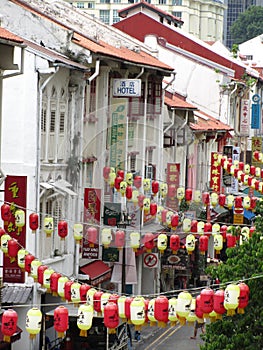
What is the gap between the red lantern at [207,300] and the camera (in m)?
24.7

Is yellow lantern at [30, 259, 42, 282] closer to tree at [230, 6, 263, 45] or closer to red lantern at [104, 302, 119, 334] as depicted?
red lantern at [104, 302, 119, 334]

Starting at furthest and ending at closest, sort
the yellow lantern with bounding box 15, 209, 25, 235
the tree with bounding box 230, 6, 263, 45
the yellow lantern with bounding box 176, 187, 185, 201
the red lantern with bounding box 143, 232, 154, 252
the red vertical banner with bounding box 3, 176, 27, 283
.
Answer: the tree with bounding box 230, 6, 263, 45 → the yellow lantern with bounding box 176, 187, 185, 201 → the red lantern with bounding box 143, 232, 154, 252 → the red vertical banner with bounding box 3, 176, 27, 283 → the yellow lantern with bounding box 15, 209, 25, 235

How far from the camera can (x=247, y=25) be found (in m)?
192

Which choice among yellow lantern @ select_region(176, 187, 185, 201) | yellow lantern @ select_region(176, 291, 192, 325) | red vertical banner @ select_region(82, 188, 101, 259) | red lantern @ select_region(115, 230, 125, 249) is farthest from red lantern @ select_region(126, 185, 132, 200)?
yellow lantern @ select_region(176, 291, 192, 325)

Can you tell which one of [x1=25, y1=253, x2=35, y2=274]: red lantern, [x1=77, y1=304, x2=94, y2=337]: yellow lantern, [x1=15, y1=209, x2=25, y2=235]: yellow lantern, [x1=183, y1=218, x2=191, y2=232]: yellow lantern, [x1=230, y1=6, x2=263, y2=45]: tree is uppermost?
[x1=230, y1=6, x2=263, y2=45]: tree

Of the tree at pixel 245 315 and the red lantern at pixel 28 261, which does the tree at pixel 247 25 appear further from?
the red lantern at pixel 28 261

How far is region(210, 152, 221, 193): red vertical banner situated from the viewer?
57250mm

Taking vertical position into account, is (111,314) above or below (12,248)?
below

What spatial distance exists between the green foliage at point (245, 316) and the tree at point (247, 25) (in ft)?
527

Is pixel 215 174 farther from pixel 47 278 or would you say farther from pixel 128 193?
pixel 47 278

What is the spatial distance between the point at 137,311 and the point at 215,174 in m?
33.2

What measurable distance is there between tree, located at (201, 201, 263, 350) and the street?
43.0 feet

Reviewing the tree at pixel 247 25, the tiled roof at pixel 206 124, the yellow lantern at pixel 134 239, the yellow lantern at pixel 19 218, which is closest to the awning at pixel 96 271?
the yellow lantern at pixel 134 239

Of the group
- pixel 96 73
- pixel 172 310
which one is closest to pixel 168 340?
pixel 96 73
